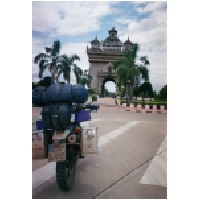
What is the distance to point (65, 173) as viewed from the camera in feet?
9.82

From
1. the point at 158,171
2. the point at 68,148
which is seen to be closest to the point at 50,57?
the point at 68,148

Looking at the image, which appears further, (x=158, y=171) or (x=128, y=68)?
(x=128, y=68)

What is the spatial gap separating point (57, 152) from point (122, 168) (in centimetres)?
126

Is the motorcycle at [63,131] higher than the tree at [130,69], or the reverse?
the tree at [130,69]

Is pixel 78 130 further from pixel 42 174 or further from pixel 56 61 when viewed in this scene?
pixel 56 61

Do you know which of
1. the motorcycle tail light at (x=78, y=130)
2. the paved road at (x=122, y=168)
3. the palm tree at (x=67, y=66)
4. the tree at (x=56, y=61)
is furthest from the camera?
the palm tree at (x=67, y=66)

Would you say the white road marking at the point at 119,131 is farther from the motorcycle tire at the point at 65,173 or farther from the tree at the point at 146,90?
the motorcycle tire at the point at 65,173

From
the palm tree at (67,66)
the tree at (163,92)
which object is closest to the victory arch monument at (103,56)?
the palm tree at (67,66)

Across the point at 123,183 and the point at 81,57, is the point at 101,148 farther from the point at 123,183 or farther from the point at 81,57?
the point at 81,57

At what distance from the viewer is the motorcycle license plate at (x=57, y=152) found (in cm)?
288

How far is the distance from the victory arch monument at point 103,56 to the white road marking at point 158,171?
1.08 metres
